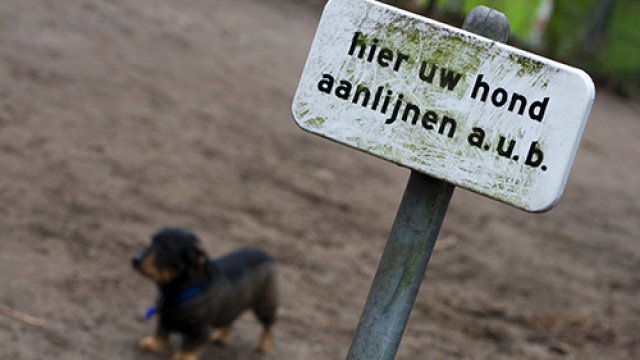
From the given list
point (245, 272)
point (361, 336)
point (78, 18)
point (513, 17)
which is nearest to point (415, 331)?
point (245, 272)

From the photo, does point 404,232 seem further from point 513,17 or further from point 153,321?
point 513,17

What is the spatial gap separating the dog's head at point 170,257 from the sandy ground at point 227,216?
46cm

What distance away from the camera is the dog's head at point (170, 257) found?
15.5ft

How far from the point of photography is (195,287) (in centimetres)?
489

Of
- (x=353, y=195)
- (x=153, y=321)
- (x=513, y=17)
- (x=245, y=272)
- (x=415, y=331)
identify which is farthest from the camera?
(x=513, y=17)

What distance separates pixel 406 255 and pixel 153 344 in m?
3.28

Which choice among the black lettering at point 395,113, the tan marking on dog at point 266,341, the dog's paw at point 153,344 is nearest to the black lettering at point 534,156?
the black lettering at point 395,113

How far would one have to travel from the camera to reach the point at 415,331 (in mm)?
5875

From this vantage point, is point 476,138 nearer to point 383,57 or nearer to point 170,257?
point 383,57

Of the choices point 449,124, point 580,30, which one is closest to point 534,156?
point 449,124

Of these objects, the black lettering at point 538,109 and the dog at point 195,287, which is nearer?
the black lettering at point 538,109

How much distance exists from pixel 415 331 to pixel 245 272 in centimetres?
124

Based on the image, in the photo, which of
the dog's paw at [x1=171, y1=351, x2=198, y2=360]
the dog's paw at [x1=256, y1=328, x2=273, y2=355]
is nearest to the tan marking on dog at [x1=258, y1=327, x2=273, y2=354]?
the dog's paw at [x1=256, y1=328, x2=273, y2=355]

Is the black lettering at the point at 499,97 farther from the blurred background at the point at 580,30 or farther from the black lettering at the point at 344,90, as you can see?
the blurred background at the point at 580,30
